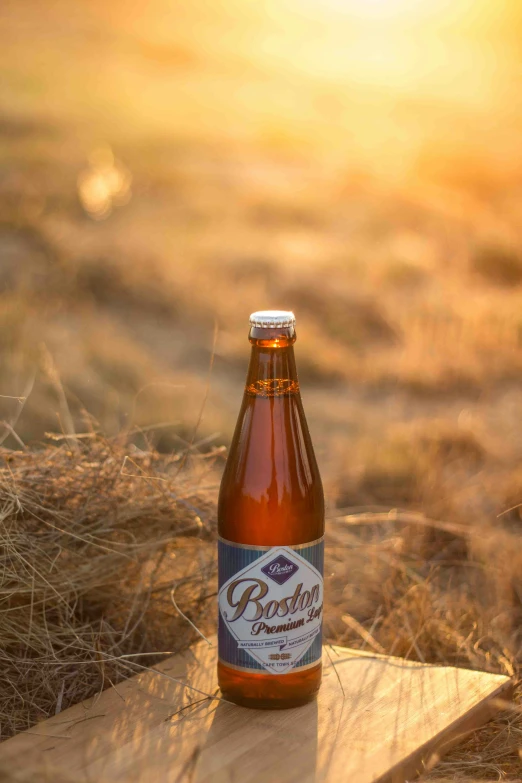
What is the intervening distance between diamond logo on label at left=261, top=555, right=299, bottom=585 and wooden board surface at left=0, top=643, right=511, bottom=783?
17cm

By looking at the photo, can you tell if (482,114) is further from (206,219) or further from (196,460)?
(196,460)

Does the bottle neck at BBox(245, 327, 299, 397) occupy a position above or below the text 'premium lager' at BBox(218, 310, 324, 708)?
above

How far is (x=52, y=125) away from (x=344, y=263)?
36.3 inches

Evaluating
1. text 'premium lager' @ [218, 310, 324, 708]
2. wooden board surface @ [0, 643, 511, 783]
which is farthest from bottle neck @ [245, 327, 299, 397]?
wooden board surface @ [0, 643, 511, 783]

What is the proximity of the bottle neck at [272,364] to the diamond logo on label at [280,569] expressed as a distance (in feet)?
0.60

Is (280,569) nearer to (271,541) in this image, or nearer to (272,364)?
(271,541)

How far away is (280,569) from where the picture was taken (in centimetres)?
84

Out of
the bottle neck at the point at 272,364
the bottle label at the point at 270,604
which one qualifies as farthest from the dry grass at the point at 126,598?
the bottle neck at the point at 272,364

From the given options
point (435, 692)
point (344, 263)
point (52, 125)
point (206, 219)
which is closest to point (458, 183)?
point (344, 263)

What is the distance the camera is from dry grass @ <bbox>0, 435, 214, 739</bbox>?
39.0 inches

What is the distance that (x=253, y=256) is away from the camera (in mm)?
2285

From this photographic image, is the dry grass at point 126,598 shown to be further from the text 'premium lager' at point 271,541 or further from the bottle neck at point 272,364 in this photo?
the bottle neck at point 272,364

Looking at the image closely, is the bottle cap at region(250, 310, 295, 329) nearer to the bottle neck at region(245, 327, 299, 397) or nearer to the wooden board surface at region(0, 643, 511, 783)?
the bottle neck at region(245, 327, 299, 397)

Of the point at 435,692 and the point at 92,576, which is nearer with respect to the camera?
the point at 435,692
